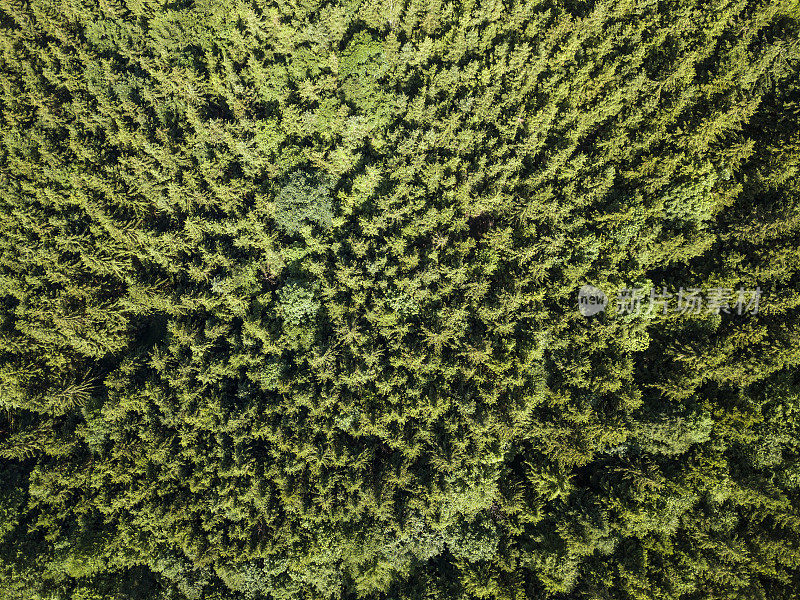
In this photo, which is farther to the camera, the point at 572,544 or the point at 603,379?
the point at 603,379

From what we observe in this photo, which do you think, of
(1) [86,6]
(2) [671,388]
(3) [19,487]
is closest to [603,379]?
(2) [671,388]

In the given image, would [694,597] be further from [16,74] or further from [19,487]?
[16,74]

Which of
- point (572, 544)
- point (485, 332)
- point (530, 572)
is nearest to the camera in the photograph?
point (572, 544)

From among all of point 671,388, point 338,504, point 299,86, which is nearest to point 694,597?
point 671,388

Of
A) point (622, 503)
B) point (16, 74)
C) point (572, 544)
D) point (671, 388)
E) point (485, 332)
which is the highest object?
point (16, 74)

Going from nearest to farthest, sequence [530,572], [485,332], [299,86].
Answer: [530,572] → [485,332] → [299,86]

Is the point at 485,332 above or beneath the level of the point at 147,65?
beneath

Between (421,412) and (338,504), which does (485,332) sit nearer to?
(421,412)
